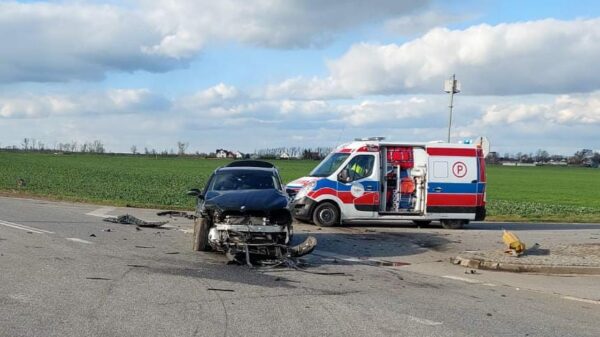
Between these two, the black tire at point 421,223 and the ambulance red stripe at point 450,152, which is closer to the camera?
the ambulance red stripe at point 450,152

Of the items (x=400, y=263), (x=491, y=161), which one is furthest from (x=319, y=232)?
(x=491, y=161)

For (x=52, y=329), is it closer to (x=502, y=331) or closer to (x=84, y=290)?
(x=84, y=290)

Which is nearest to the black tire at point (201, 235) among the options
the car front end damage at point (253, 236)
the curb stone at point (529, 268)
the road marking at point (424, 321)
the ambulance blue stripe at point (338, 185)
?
the car front end damage at point (253, 236)

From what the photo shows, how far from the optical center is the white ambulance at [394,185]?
19.0m

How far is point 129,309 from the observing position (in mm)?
7559

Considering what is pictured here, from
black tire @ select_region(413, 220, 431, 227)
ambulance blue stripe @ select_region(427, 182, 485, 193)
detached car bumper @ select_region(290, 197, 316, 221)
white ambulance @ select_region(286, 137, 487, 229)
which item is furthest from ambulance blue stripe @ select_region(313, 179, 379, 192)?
black tire @ select_region(413, 220, 431, 227)

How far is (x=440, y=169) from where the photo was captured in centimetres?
1942

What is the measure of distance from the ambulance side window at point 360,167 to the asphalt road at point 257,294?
175 inches

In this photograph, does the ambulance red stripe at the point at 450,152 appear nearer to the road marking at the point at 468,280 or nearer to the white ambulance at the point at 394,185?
the white ambulance at the point at 394,185

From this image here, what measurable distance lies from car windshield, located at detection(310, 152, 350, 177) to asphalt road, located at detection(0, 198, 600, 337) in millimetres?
4741

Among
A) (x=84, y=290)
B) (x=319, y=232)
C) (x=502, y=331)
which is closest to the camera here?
(x=502, y=331)

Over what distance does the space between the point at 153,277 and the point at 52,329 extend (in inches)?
127

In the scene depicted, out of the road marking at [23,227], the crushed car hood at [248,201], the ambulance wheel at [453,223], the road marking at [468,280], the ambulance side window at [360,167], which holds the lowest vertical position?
the road marking at [23,227]

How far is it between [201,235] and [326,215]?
6.81 m
